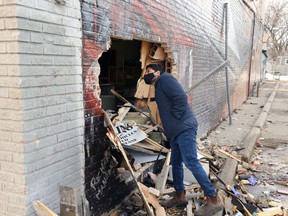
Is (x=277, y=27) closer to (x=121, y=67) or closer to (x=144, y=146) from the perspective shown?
(x=121, y=67)

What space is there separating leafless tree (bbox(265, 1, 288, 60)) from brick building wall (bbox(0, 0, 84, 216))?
5266 cm

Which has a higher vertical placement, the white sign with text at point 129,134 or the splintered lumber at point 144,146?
the white sign with text at point 129,134

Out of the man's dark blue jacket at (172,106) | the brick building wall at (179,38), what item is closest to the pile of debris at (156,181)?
the brick building wall at (179,38)

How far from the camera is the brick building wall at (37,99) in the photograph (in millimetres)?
2420

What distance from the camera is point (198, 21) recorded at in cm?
712

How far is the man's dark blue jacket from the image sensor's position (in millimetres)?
3787

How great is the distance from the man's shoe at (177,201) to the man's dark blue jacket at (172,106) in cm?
94

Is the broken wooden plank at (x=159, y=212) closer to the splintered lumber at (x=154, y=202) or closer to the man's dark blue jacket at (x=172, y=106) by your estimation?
the splintered lumber at (x=154, y=202)

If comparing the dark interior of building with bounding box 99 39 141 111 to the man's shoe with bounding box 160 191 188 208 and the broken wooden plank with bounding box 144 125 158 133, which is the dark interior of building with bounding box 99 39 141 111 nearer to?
the broken wooden plank with bounding box 144 125 158 133

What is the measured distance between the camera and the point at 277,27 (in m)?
56.2

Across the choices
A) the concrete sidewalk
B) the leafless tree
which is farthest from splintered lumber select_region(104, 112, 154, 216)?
the leafless tree

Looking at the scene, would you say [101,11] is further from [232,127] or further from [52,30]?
[232,127]

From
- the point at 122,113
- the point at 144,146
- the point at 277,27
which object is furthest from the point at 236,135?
the point at 277,27

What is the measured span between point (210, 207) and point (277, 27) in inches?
2371
